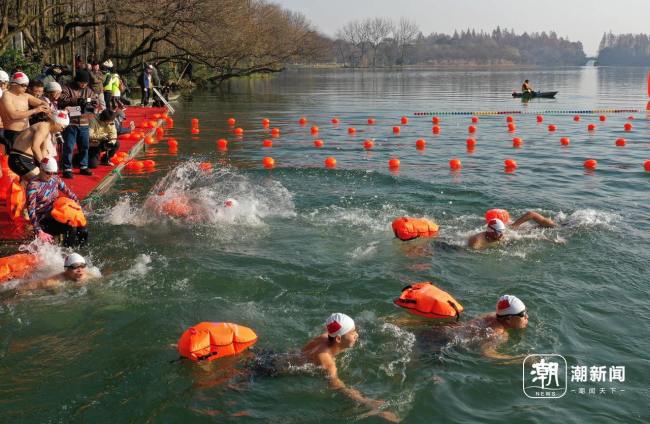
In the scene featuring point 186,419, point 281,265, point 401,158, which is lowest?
point 186,419

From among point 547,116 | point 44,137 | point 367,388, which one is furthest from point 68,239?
point 547,116

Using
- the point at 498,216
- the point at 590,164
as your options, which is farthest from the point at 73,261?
the point at 590,164

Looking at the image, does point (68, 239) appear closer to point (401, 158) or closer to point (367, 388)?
point (367, 388)

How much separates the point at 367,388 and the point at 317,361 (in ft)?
1.86

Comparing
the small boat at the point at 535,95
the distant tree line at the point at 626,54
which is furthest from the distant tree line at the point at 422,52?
the small boat at the point at 535,95

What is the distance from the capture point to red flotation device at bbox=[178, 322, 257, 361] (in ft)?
18.9

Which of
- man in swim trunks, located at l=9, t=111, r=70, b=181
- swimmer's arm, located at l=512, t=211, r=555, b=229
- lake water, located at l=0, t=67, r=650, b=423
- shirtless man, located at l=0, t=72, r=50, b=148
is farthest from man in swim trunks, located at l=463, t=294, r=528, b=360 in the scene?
shirtless man, located at l=0, t=72, r=50, b=148

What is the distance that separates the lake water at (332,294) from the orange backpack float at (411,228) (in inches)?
11.8

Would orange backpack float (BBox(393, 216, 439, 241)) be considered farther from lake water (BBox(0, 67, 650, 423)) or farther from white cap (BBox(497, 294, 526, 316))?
white cap (BBox(497, 294, 526, 316))

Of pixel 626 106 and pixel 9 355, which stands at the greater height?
pixel 626 106

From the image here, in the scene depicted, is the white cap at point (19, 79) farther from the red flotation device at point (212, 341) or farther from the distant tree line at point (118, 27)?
the distant tree line at point (118, 27)

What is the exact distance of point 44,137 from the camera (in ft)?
30.3

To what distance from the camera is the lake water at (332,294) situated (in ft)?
18.4

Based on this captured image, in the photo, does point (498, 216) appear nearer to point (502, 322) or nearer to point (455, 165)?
point (502, 322)
